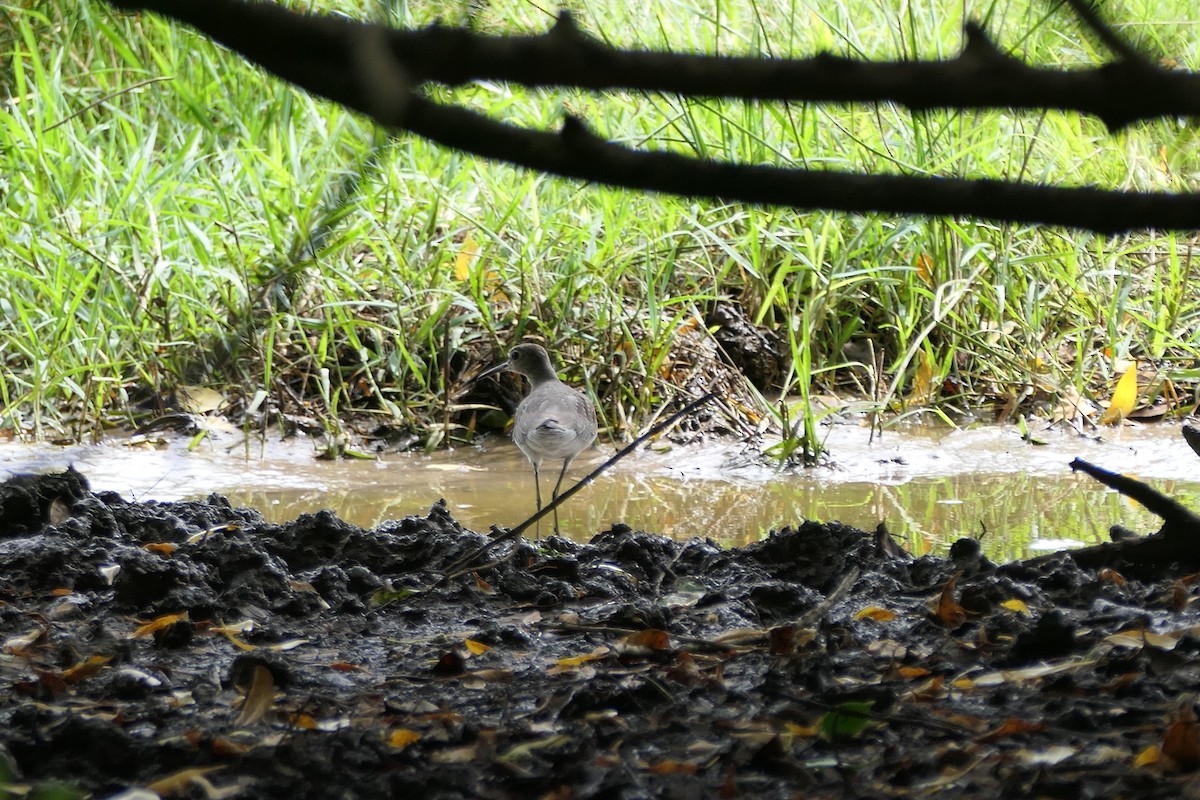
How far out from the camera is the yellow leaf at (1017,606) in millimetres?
2738

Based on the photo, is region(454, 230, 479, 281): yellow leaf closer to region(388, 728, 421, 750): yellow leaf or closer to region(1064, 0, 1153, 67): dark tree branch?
region(388, 728, 421, 750): yellow leaf

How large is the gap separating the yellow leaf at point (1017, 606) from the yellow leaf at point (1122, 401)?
12.7 feet

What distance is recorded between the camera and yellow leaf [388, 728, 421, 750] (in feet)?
6.75

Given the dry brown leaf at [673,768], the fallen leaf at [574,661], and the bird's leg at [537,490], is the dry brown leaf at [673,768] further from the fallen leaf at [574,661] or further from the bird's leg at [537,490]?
the bird's leg at [537,490]

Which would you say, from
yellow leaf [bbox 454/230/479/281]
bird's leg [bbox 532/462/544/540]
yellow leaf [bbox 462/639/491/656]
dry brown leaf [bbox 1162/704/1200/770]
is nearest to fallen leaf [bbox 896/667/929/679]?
dry brown leaf [bbox 1162/704/1200/770]

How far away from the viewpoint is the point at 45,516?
3750 millimetres

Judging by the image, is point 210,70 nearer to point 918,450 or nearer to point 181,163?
point 181,163

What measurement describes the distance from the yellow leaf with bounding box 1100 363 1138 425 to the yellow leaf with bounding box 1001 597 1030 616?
3874mm

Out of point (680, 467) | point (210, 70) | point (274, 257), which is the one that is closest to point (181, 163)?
point (210, 70)

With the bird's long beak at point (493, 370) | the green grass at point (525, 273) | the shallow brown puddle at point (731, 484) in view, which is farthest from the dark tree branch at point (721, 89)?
the bird's long beak at point (493, 370)

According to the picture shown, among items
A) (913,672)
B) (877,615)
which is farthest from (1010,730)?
(877,615)

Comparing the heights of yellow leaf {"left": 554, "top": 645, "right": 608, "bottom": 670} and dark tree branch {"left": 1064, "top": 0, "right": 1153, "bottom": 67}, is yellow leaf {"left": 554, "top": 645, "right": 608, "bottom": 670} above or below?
below

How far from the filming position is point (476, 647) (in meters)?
2.65

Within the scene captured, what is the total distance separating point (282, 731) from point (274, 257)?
4262mm
